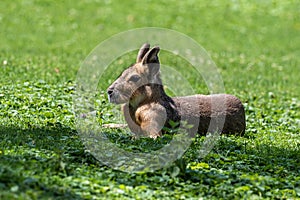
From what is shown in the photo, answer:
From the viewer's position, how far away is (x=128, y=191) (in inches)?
249

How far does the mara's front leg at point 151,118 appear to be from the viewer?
865cm

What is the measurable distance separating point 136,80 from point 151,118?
22.3 inches

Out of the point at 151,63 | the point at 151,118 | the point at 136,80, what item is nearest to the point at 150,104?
the point at 151,118

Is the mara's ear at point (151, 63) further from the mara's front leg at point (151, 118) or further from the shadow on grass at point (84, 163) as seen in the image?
the shadow on grass at point (84, 163)

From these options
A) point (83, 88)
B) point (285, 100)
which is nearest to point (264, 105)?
point (285, 100)

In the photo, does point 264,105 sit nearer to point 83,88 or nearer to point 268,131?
point 268,131

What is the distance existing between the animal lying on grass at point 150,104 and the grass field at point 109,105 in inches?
20.8

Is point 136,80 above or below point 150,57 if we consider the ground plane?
below

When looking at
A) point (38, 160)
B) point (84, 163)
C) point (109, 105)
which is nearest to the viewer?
point (38, 160)

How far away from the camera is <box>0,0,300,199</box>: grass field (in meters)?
6.52

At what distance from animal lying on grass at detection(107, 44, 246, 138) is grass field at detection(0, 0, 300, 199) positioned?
53 centimetres

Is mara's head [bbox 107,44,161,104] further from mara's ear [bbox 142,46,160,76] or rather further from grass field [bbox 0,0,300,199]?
grass field [bbox 0,0,300,199]

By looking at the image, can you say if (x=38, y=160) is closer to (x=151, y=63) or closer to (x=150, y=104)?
(x=150, y=104)

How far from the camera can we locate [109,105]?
1048 cm
